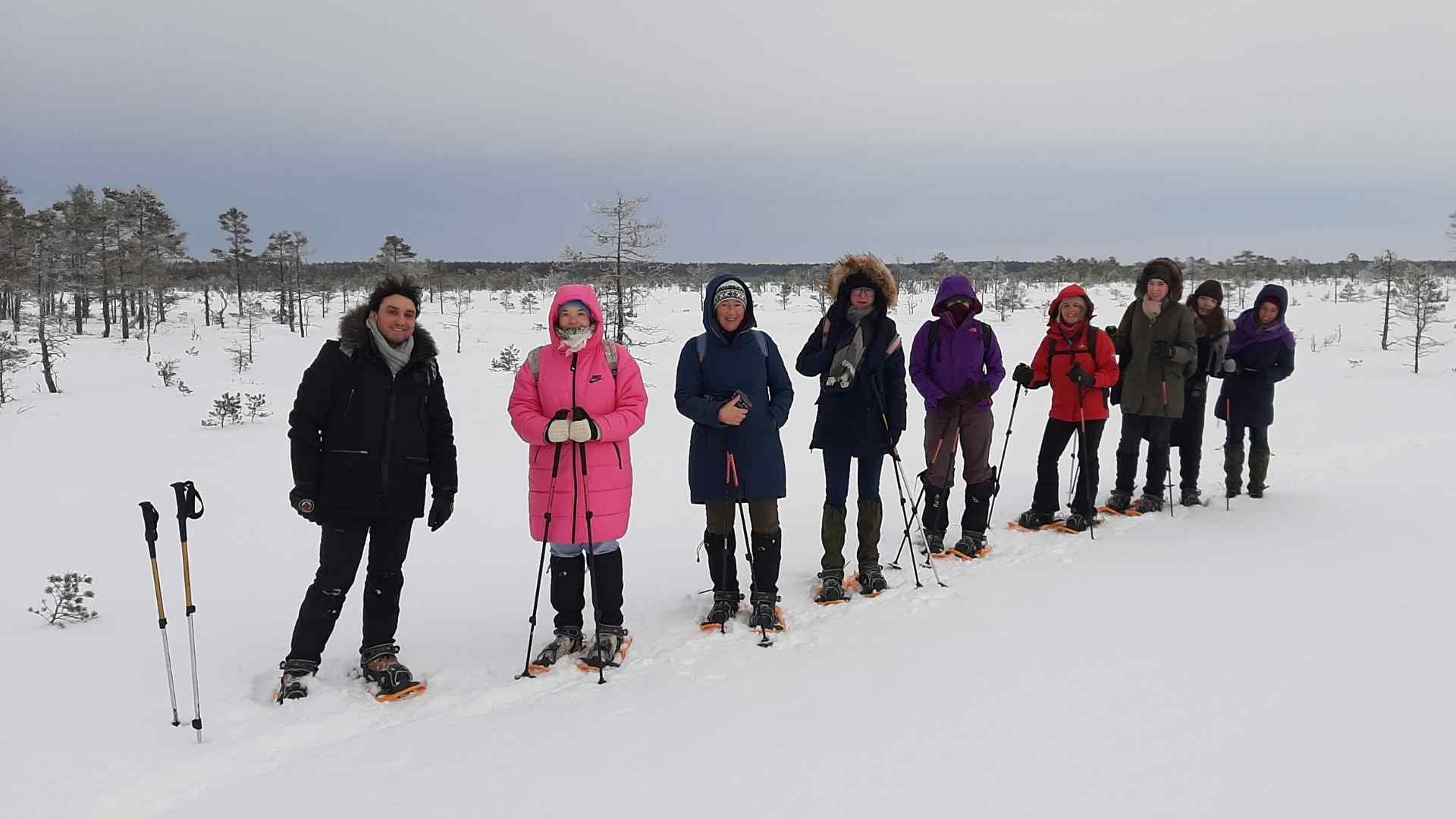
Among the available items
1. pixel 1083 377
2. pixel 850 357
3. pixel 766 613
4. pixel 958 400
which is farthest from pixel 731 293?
pixel 1083 377

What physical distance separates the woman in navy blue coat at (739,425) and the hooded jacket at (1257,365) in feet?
16.5

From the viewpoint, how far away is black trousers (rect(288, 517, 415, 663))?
3910 millimetres

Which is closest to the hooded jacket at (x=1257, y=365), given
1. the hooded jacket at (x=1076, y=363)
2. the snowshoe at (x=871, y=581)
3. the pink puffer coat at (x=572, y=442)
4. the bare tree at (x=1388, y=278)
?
the hooded jacket at (x=1076, y=363)

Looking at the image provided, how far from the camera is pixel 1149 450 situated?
270 inches

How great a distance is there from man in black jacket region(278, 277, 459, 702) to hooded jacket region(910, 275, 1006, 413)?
3.45m

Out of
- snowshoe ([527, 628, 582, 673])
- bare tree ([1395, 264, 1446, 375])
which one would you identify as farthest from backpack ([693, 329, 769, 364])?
bare tree ([1395, 264, 1446, 375])

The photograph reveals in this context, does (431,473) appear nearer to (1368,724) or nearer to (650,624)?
(650,624)

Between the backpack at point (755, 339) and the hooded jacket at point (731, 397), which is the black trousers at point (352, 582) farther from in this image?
the backpack at point (755, 339)

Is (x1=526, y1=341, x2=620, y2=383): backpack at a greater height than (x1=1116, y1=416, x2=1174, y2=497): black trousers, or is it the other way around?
(x1=526, y1=341, x2=620, y2=383): backpack

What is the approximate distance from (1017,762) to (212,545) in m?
6.60

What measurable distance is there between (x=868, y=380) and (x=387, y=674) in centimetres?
335

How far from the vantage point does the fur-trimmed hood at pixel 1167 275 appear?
21.1 feet

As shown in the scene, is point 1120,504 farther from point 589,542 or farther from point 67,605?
point 67,605

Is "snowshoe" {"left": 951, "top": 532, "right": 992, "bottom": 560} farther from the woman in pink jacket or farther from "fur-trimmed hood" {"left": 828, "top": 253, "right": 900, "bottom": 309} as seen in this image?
the woman in pink jacket
